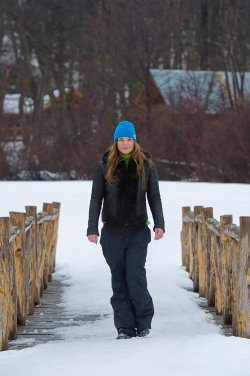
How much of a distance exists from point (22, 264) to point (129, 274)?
1677mm

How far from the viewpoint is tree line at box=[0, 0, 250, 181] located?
33.1m

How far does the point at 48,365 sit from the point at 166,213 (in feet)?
44.6

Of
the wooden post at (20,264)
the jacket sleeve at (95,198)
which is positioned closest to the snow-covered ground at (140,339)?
the wooden post at (20,264)

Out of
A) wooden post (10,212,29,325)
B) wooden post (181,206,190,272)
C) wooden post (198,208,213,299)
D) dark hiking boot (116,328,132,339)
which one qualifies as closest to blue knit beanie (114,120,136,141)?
dark hiking boot (116,328,132,339)

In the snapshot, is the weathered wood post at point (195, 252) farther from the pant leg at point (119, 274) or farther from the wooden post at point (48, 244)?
the pant leg at point (119, 274)

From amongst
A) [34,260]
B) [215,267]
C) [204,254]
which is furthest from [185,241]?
[215,267]

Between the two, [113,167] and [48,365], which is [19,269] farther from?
[48,365]

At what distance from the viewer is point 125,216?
6453 millimetres

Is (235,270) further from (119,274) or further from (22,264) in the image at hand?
(22,264)

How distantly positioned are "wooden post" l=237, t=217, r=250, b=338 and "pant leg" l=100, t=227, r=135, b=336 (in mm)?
786

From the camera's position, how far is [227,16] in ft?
140

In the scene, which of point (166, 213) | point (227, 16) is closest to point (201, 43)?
point (227, 16)

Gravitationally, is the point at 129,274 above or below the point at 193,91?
below

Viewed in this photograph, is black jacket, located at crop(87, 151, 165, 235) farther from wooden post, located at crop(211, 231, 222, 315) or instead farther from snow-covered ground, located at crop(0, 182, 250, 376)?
wooden post, located at crop(211, 231, 222, 315)
